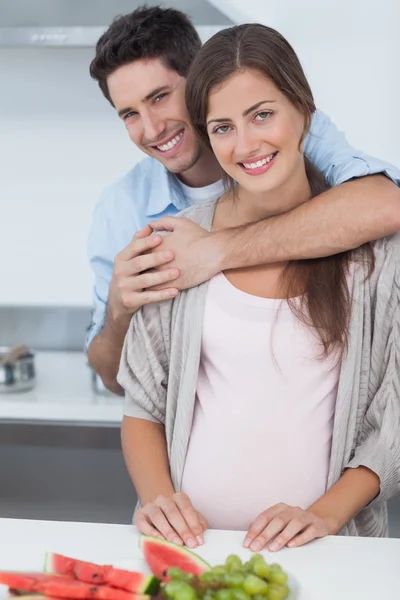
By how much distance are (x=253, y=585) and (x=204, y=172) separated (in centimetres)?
125

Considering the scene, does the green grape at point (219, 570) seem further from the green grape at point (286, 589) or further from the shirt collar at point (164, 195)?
the shirt collar at point (164, 195)

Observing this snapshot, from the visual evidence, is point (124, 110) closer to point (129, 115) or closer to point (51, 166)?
point (129, 115)

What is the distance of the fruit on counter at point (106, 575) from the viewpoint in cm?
91

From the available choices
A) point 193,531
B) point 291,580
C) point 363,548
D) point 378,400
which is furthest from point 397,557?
point 378,400

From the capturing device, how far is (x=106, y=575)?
3.07 feet

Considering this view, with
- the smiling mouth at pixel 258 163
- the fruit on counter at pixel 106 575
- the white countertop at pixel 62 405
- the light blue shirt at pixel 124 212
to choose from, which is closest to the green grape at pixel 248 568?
the fruit on counter at pixel 106 575

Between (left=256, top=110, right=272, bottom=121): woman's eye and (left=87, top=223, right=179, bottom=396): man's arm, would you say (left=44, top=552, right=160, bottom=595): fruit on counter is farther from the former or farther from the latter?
(left=256, top=110, right=272, bottom=121): woman's eye

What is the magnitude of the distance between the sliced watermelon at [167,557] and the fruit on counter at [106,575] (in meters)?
0.06

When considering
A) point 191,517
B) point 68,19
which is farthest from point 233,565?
point 68,19

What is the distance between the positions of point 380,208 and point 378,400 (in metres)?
0.35

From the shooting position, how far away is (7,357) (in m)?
2.52

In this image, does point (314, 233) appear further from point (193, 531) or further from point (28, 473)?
point (28, 473)

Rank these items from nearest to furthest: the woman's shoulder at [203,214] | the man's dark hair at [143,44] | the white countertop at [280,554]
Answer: the white countertop at [280,554] < the woman's shoulder at [203,214] < the man's dark hair at [143,44]

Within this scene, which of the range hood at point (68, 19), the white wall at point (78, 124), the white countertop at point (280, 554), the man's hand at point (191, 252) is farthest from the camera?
the white wall at point (78, 124)
